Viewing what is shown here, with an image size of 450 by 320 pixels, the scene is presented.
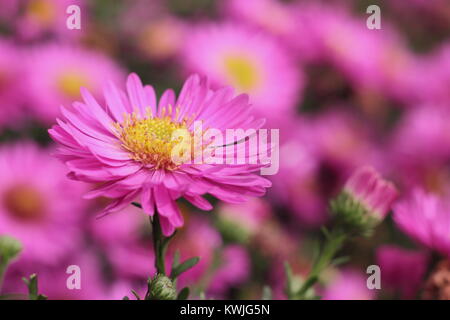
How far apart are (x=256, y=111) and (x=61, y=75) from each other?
321 mm

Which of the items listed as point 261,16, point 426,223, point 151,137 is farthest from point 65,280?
point 261,16

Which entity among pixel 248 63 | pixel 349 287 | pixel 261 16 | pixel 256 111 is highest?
pixel 261 16

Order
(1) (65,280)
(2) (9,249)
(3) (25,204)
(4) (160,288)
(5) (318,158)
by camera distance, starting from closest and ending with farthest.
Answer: (4) (160,288) < (2) (9,249) < (1) (65,280) < (3) (25,204) < (5) (318,158)

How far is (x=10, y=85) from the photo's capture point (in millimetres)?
876

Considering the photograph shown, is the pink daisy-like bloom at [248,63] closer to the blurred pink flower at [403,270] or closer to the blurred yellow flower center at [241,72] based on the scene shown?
the blurred yellow flower center at [241,72]

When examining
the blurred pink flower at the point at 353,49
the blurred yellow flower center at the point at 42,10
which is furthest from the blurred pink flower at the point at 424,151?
the blurred yellow flower center at the point at 42,10

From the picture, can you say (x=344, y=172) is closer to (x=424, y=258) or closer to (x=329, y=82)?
(x=329, y=82)

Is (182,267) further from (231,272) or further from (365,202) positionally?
(231,272)

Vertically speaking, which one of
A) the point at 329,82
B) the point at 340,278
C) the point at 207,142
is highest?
the point at 329,82

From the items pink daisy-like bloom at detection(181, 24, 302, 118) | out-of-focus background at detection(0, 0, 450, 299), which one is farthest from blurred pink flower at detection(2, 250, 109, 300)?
pink daisy-like bloom at detection(181, 24, 302, 118)

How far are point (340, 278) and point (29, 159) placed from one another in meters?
0.46

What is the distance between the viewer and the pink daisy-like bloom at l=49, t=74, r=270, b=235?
0.38m
